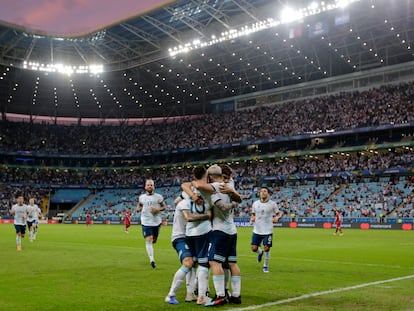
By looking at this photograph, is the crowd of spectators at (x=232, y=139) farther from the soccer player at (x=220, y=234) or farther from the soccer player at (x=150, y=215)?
the soccer player at (x=220, y=234)

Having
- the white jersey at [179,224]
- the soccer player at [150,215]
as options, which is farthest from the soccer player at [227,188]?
the soccer player at [150,215]

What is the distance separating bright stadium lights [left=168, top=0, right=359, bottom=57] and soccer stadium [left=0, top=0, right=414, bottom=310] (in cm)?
18

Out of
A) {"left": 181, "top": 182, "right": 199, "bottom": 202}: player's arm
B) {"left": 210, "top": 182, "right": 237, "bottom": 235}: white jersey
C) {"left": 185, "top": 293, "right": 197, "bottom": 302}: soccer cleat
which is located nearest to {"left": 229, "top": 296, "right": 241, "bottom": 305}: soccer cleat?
{"left": 185, "top": 293, "right": 197, "bottom": 302}: soccer cleat

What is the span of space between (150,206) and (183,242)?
5.97m

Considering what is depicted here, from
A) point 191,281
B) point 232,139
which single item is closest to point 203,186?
point 191,281

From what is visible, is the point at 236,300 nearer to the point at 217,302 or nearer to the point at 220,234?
the point at 217,302

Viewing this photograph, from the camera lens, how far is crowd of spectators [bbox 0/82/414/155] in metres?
69.6

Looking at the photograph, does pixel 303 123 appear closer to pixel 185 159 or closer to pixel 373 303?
pixel 185 159

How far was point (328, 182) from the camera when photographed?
71125 millimetres

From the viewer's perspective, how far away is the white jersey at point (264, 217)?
16.3 metres

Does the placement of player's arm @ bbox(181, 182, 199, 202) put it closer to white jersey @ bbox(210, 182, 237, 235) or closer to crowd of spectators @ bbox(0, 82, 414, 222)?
white jersey @ bbox(210, 182, 237, 235)

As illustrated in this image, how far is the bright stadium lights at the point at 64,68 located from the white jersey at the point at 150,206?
59138 mm

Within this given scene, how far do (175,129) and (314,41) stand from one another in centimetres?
3757

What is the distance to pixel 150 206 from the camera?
16344mm
